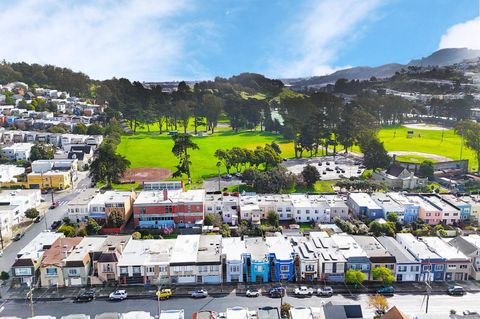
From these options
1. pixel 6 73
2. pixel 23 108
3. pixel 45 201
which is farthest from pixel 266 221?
pixel 6 73

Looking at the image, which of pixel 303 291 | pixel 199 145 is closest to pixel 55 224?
pixel 303 291

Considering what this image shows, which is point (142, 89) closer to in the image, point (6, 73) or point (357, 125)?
point (6, 73)

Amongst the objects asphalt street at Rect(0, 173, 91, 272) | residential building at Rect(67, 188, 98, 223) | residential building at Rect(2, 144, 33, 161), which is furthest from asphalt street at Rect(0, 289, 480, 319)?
residential building at Rect(2, 144, 33, 161)

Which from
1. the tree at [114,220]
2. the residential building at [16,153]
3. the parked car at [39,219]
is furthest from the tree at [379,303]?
the residential building at [16,153]

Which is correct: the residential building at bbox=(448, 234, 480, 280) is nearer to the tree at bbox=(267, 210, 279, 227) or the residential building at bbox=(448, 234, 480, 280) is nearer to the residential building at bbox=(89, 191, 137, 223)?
the tree at bbox=(267, 210, 279, 227)

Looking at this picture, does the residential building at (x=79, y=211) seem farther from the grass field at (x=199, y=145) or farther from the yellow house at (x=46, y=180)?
the grass field at (x=199, y=145)

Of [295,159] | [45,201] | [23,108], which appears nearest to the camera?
[45,201]
